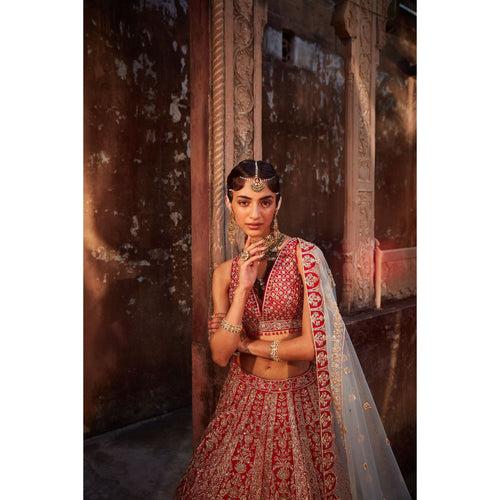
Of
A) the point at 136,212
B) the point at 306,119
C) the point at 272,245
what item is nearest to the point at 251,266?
the point at 272,245

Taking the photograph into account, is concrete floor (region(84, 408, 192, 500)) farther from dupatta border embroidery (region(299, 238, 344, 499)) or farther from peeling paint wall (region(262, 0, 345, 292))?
peeling paint wall (region(262, 0, 345, 292))

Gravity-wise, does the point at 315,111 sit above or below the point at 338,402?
above

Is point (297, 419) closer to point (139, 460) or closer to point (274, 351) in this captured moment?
point (274, 351)

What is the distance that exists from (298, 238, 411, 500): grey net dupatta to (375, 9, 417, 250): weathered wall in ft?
17.7

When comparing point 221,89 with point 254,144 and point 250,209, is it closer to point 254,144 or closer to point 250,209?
point 254,144

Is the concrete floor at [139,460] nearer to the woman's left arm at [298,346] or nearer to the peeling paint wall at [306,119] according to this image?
the woman's left arm at [298,346]

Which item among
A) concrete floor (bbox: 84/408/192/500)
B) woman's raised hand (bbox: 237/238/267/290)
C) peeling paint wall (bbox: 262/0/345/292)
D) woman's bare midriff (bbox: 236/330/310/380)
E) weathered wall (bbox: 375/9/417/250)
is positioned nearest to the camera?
woman's raised hand (bbox: 237/238/267/290)

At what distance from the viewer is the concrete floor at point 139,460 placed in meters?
3.22

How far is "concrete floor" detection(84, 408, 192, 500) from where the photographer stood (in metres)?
3.22

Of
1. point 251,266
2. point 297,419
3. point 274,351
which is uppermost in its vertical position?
point 251,266

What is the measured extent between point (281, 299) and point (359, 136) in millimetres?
2262

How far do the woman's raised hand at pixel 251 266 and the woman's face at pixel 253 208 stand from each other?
0.08 m

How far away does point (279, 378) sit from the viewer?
2.24 metres

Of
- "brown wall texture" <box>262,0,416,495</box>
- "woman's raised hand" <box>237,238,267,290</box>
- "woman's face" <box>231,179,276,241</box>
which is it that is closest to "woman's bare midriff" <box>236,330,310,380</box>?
"woman's raised hand" <box>237,238,267,290</box>
